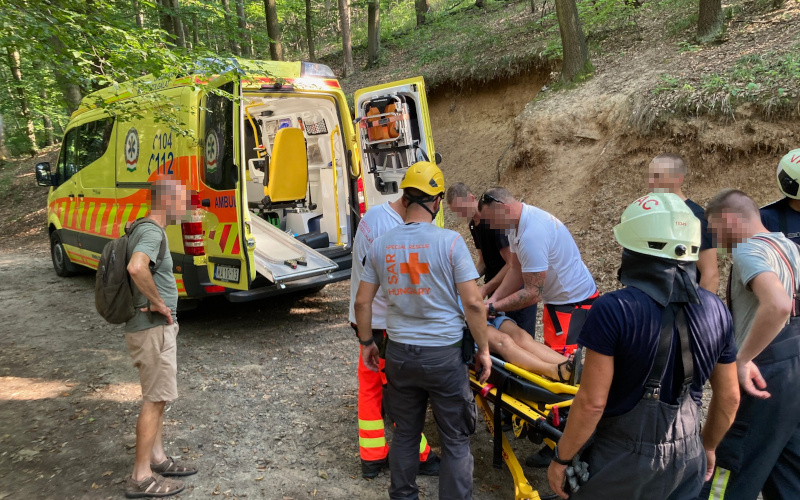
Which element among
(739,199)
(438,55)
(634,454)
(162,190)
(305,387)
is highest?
(438,55)

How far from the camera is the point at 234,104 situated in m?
4.57

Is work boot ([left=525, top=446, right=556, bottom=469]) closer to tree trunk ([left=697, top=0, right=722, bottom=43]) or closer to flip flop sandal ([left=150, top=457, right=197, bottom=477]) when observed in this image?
flip flop sandal ([left=150, top=457, right=197, bottom=477])

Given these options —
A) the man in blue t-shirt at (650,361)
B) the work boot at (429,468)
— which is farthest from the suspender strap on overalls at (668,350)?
the work boot at (429,468)

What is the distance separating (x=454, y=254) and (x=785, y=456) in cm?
170

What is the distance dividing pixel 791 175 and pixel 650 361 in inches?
55.0

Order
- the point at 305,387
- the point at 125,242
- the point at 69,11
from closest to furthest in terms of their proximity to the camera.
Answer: the point at 125,242, the point at 69,11, the point at 305,387

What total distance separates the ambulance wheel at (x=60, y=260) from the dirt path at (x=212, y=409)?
1.71 metres

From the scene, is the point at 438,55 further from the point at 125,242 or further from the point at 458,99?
the point at 125,242

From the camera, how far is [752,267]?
2.07 metres

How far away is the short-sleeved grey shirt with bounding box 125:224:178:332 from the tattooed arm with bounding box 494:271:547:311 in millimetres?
2088

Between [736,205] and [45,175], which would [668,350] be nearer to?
Answer: [736,205]

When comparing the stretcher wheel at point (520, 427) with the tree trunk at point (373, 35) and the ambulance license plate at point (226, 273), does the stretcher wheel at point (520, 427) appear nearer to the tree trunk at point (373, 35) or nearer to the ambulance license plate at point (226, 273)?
the ambulance license plate at point (226, 273)

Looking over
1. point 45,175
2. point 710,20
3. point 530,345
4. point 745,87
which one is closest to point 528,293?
point 530,345

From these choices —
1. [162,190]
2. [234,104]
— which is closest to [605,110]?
[234,104]
